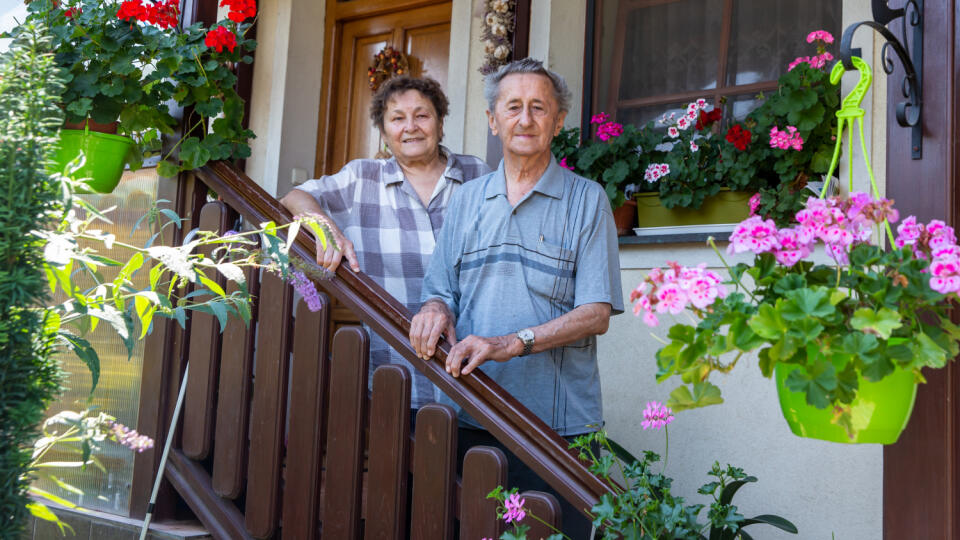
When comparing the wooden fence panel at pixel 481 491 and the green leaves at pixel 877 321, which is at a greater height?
the green leaves at pixel 877 321

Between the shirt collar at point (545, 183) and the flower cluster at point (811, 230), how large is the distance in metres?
0.90

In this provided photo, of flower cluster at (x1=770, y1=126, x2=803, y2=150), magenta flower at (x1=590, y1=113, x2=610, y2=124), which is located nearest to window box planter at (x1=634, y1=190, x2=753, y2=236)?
flower cluster at (x1=770, y1=126, x2=803, y2=150)

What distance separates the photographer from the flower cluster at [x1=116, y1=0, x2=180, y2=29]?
2.44 m

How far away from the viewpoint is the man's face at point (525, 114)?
214 centimetres

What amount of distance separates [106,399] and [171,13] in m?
1.27

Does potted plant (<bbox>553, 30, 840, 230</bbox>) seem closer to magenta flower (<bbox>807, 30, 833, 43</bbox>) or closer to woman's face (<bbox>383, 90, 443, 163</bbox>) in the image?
magenta flower (<bbox>807, 30, 833, 43</bbox>)

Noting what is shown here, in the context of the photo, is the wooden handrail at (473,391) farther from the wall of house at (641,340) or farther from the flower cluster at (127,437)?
the wall of house at (641,340)

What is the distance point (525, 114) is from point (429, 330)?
0.61 m

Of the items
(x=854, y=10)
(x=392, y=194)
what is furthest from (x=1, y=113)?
(x=854, y=10)

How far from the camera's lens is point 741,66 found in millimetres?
3168

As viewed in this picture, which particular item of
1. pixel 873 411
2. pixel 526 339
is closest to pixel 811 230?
pixel 873 411

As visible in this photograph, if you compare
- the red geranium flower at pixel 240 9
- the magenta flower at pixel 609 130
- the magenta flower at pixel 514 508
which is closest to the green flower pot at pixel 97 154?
the red geranium flower at pixel 240 9

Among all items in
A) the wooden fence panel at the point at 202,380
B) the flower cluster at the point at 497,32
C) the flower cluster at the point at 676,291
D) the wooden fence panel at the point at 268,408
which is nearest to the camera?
the flower cluster at the point at 676,291

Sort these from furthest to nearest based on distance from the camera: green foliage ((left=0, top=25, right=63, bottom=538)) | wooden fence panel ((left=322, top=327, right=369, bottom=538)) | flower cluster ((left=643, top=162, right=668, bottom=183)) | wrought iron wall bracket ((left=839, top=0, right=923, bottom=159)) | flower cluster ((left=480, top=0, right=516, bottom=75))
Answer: flower cluster ((left=480, top=0, right=516, bottom=75)), flower cluster ((left=643, top=162, right=668, bottom=183)), wooden fence panel ((left=322, top=327, right=369, bottom=538)), wrought iron wall bracket ((left=839, top=0, right=923, bottom=159)), green foliage ((left=0, top=25, right=63, bottom=538))
